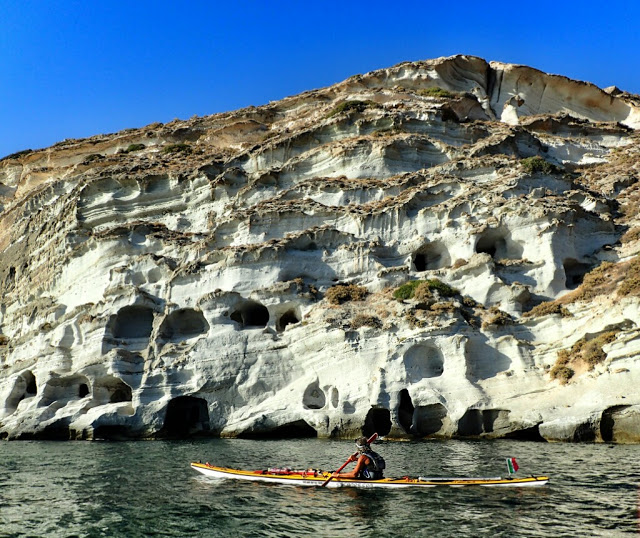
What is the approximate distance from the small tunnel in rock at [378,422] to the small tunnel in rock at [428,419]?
1366 mm

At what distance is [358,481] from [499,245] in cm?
2303

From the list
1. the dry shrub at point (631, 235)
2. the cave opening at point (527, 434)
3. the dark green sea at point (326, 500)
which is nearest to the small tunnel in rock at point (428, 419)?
the cave opening at point (527, 434)

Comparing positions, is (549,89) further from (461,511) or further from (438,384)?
(461,511)

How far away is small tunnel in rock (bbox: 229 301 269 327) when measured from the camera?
112ft

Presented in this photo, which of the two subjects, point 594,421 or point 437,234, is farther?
point 437,234

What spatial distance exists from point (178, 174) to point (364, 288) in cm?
2062

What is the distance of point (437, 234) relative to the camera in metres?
35.1

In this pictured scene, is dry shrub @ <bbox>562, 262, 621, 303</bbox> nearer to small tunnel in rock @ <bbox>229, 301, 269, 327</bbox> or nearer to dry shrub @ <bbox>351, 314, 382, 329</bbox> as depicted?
dry shrub @ <bbox>351, 314, 382, 329</bbox>

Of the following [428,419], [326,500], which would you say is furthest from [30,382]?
[326,500]

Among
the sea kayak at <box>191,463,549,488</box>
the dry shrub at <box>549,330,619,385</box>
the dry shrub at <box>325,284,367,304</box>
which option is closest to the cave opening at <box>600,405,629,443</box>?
the dry shrub at <box>549,330,619,385</box>

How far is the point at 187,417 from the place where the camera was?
108 ft

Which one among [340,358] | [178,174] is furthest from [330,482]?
[178,174]

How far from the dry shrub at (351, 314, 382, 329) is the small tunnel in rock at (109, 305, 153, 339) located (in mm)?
13671

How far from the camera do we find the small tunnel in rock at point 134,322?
35531 millimetres
